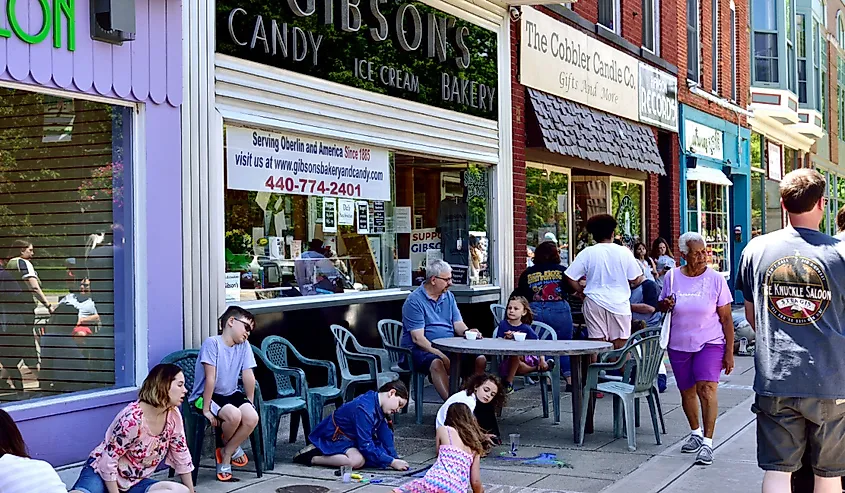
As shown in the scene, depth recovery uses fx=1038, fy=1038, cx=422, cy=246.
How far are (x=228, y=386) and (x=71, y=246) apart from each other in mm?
1488

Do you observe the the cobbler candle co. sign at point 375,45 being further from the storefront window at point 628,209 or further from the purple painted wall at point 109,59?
the storefront window at point 628,209

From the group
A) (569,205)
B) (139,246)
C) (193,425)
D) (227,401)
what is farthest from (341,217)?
(569,205)

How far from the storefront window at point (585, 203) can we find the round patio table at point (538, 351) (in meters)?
7.11

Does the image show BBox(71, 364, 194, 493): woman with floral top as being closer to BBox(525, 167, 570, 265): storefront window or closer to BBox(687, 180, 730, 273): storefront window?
BBox(525, 167, 570, 265): storefront window

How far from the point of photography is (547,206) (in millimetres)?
14367

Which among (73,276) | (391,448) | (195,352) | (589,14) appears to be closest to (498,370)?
(391,448)

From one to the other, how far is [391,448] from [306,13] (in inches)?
147

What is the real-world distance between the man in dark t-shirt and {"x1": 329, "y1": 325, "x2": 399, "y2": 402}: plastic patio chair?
158 inches

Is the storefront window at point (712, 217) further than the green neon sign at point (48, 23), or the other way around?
the storefront window at point (712, 217)

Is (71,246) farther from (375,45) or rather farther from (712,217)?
(712,217)

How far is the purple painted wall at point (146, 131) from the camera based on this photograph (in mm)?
6250

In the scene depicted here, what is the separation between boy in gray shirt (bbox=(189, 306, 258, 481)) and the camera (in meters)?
6.73

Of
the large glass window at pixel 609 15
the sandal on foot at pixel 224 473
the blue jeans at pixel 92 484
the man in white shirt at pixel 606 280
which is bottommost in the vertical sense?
the sandal on foot at pixel 224 473

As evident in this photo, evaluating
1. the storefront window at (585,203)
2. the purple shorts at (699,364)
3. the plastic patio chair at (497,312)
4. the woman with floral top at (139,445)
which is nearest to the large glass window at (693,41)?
the storefront window at (585,203)
